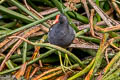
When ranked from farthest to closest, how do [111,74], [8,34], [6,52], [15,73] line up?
1. [6,52]
2. [15,73]
3. [8,34]
4. [111,74]

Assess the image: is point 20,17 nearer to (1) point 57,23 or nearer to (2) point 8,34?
(2) point 8,34

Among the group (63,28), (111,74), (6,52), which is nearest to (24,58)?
(6,52)

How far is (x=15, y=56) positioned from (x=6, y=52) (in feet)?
0.44

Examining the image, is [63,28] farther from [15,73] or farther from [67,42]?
[15,73]

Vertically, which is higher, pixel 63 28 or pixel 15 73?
pixel 63 28

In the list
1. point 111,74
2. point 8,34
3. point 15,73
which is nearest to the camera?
point 111,74

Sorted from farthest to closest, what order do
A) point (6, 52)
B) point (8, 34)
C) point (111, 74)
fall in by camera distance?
point (6, 52) < point (8, 34) < point (111, 74)

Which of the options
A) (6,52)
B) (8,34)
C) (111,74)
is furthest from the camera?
(6,52)

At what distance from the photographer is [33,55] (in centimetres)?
261

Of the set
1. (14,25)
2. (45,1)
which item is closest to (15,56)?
(14,25)

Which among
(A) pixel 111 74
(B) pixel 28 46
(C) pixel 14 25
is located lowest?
(A) pixel 111 74

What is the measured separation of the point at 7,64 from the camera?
8.54ft

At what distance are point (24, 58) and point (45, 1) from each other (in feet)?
1.81

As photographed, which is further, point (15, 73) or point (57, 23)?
point (15, 73)
